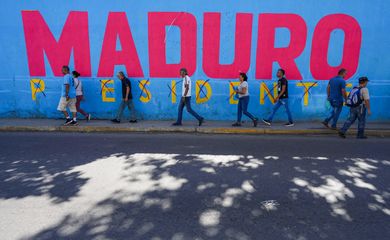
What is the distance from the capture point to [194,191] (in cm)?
444

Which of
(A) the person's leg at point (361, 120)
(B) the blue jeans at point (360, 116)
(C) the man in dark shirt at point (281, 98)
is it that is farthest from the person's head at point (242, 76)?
(A) the person's leg at point (361, 120)

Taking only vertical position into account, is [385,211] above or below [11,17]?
below

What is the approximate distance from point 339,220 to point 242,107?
18.7 ft

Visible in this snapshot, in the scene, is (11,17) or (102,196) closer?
(102,196)

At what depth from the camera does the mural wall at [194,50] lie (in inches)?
372

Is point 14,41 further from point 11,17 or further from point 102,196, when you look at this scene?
point 102,196

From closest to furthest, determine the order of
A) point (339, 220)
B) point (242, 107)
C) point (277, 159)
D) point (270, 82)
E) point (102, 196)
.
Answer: point (339, 220), point (102, 196), point (277, 159), point (242, 107), point (270, 82)

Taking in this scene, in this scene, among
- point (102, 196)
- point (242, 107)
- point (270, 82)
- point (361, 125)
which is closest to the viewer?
point (102, 196)

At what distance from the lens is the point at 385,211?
3824 millimetres

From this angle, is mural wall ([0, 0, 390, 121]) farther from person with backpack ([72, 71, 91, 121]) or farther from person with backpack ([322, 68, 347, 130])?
person with backpack ([322, 68, 347, 130])

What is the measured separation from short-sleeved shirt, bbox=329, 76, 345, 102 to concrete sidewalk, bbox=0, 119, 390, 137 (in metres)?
0.91

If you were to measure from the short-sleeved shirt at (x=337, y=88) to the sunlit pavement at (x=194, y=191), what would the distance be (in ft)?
5.70

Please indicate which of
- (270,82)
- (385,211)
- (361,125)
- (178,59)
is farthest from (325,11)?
(385,211)

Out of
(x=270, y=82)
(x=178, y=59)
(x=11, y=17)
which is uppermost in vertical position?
(x=11, y=17)
